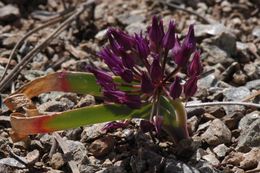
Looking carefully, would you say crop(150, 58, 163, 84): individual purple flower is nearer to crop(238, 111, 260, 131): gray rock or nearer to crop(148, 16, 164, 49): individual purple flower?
crop(148, 16, 164, 49): individual purple flower

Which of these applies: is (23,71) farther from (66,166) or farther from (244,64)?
(244,64)

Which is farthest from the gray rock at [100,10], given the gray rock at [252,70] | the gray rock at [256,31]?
the gray rock at [252,70]

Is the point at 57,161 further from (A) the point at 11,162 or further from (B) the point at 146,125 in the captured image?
(B) the point at 146,125

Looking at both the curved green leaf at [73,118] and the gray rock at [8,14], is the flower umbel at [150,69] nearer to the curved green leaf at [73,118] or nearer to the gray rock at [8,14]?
the curved green leaf at [73,118]

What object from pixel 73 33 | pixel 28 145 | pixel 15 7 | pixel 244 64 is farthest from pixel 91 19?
pixel 28 145

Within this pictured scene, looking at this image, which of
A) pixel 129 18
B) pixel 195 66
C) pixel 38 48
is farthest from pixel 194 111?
pixel 129 18

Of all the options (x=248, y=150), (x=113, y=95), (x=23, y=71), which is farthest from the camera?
(x=23, y=71)
